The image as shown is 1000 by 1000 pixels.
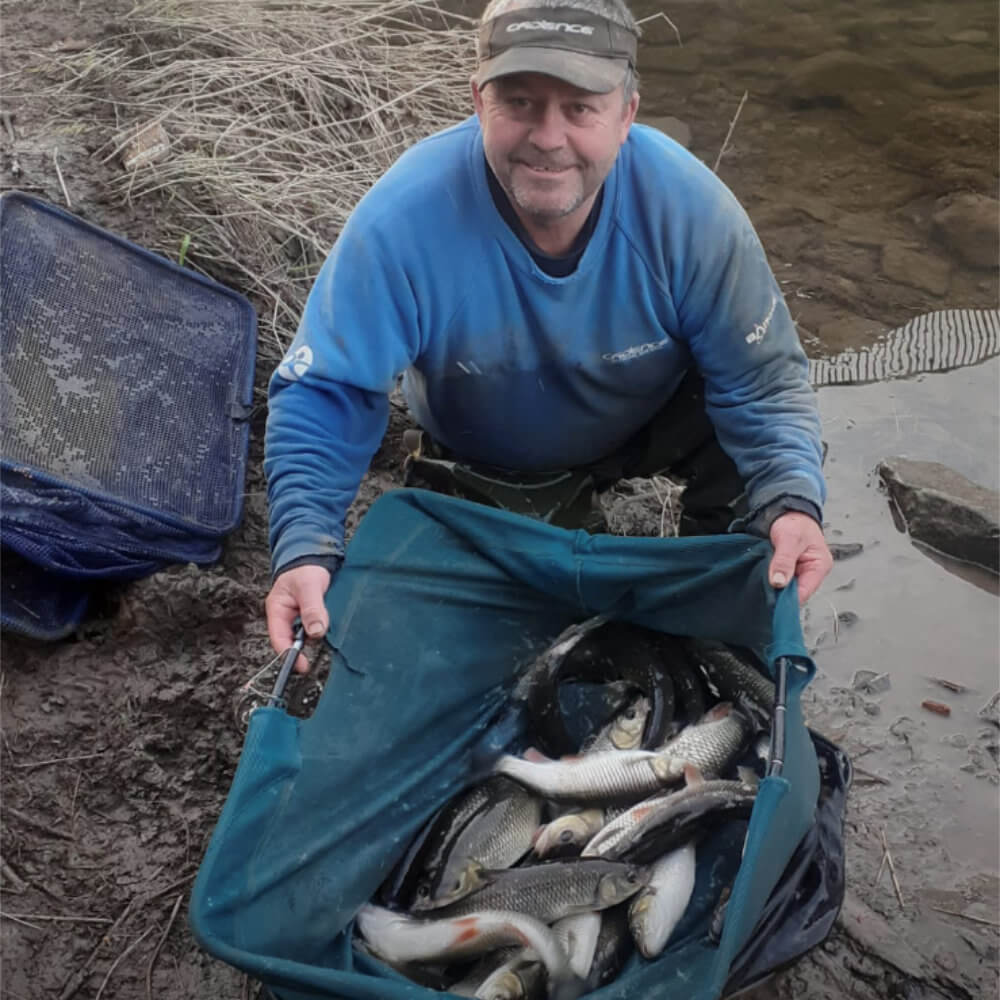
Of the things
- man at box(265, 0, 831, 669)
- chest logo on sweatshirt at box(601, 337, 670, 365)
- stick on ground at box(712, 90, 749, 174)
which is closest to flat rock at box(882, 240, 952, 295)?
stick on ground at box(712, 90, 749, 174)

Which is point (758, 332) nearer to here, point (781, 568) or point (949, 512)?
point (781, 568)

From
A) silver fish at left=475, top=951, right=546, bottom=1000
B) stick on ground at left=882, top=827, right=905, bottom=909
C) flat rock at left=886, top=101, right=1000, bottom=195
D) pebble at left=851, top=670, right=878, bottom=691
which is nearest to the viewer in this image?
silver fish at left=475, top=951, right=546, bottom=1000

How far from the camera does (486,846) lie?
2.43 meters

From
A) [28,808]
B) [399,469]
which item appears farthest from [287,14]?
[28,808]

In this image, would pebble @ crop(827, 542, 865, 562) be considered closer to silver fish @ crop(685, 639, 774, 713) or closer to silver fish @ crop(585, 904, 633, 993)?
silver fish @ crop(685, 639, 774, 713)

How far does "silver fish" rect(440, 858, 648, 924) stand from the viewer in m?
2.25

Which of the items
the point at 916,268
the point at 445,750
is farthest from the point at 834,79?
the point at 445,750

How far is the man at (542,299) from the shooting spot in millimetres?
2289

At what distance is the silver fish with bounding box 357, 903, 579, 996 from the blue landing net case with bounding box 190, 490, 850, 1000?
82 millimetres

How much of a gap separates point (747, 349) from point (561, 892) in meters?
1.29

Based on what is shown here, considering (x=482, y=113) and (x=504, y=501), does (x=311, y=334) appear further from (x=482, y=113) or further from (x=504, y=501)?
(x=504, y=501)

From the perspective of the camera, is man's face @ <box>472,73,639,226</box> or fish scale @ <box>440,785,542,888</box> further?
fish scale @ <box>440,785,542,888</box>

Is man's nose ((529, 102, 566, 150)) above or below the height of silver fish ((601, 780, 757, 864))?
above

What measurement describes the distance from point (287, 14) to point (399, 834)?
444 centimetres
